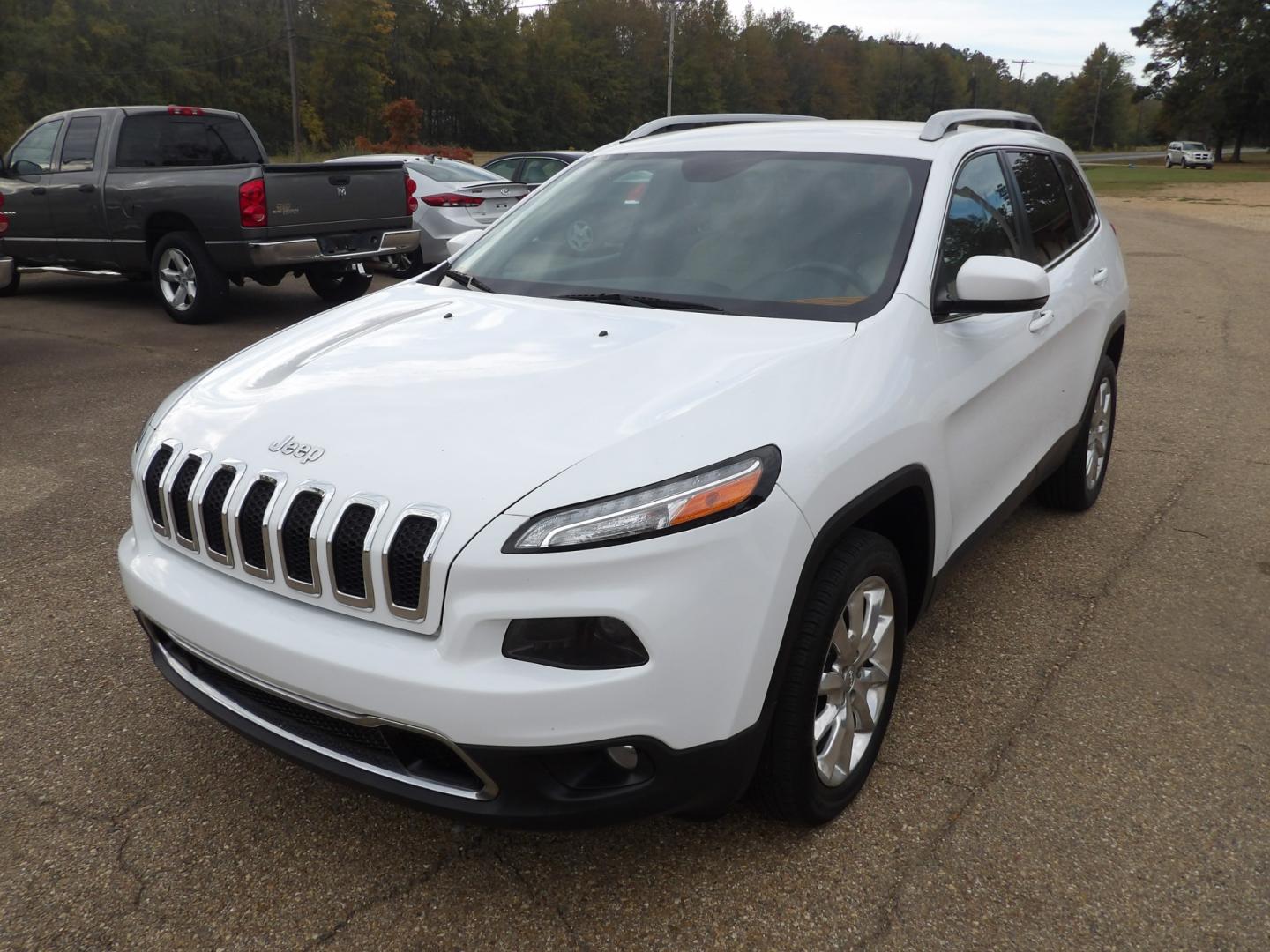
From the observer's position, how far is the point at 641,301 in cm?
310

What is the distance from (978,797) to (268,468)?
197 cm

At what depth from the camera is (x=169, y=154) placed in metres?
9.59

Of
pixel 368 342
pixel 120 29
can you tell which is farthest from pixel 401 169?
pixel 120 29

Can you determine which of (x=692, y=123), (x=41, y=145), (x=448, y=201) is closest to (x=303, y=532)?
(x=692, y=123)

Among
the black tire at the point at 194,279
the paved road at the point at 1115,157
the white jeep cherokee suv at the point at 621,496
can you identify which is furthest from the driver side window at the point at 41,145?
the paved road at the point at 1115,157

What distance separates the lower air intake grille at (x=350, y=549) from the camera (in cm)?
214

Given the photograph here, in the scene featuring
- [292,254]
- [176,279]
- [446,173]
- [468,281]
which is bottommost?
[176,279]

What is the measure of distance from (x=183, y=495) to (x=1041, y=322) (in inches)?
110

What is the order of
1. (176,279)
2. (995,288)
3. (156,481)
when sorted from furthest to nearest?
1. (176,279)
2. (995,288)
3. (156,481)

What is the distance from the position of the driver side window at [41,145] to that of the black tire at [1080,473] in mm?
9392

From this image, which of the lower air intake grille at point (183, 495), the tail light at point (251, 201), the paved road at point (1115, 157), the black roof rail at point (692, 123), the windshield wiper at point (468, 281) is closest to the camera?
the lower air intake grille at point (183, 495)

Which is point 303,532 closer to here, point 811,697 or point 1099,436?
point 811,697

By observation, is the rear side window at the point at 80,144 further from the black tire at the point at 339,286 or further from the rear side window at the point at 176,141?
the black tire at the point at 339,286

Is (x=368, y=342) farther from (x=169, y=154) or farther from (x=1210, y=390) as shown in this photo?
(x=169, y=154)
